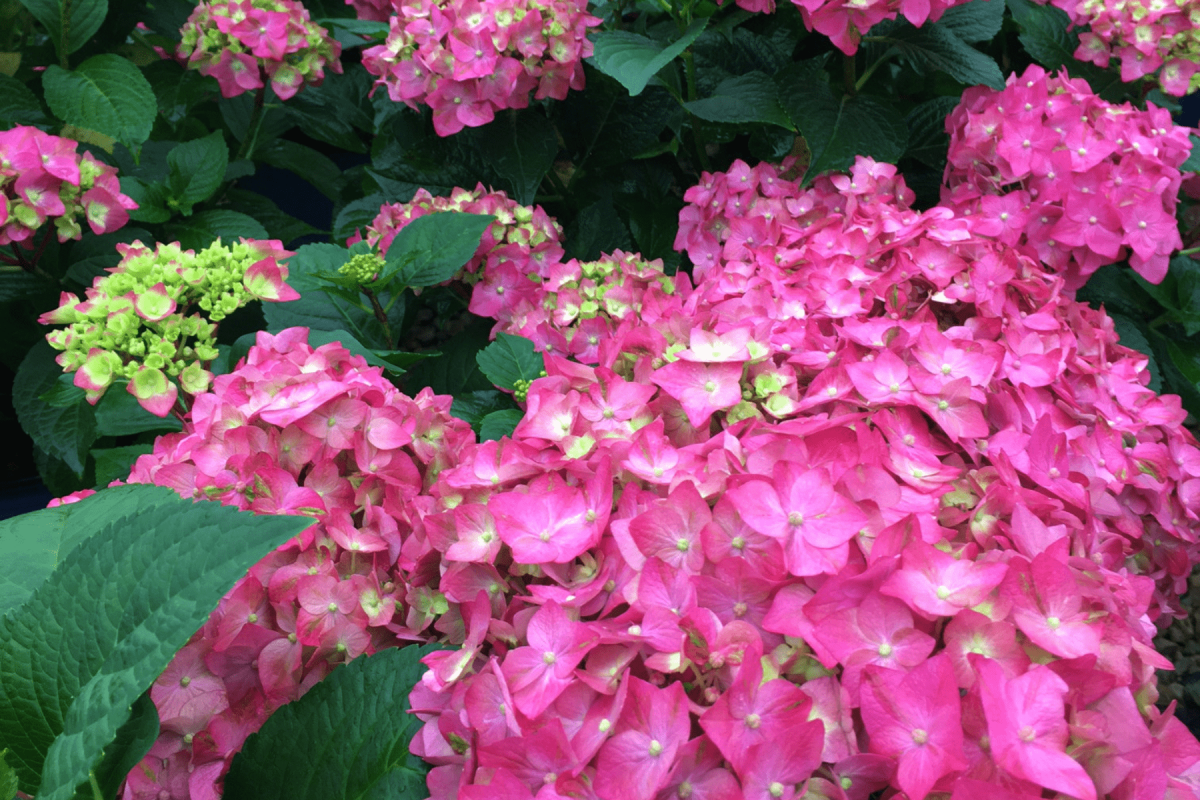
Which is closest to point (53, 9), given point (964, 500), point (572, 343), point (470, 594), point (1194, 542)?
point (572, 343)

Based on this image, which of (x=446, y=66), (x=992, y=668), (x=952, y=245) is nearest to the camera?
(x=992, y=668)

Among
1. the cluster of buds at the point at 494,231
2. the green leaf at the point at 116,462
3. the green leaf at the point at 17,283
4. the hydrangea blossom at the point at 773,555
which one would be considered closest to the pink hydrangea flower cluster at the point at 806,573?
the hydrangea blossom at the point at 773,555

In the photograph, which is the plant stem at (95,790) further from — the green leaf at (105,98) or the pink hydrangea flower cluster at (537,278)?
the green leaf at (105,98)

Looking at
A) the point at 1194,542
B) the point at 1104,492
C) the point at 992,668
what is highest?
the point at 992,668

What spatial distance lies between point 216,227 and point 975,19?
1.06m

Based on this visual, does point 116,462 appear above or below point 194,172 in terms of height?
below

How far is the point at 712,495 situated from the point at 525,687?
5.5 inches

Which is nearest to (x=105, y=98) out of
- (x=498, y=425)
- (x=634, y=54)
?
(x=634, y=54)

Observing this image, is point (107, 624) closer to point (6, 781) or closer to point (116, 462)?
point (6, 781)

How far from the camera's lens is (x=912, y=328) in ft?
1.91

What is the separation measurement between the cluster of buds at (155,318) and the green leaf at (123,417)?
6 centimetres

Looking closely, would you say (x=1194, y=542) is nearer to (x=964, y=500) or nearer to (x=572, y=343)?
(x=964, y=500)

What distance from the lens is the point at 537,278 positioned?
3.11 ft

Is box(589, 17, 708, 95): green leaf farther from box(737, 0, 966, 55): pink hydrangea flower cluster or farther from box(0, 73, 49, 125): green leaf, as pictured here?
box(0, 73, 49, 125): green leaf
